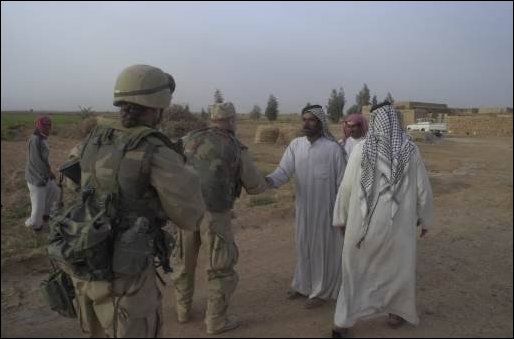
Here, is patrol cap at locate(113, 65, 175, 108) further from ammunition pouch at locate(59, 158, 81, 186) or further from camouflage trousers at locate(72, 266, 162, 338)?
camouflage trousers at locate(72, 266, 162, 338)

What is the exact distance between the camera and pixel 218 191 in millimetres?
4012

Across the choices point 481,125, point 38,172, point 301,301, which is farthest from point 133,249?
point 481,125

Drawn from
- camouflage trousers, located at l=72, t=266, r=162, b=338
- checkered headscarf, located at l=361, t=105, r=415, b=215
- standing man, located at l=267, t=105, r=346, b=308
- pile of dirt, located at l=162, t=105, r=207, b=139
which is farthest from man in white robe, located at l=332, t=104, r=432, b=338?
pile of dirt, located at l=162, t=105, r=207, b=139

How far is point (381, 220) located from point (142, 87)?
2.21 meters

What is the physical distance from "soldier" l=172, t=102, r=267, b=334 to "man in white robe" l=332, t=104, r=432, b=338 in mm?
871

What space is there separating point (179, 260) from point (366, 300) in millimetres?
1618

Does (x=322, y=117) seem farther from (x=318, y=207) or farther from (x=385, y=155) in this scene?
(x=385, y=155)

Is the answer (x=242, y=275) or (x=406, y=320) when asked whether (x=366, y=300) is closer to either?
(x=406, y=320)

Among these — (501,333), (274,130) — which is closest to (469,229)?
(501,333)

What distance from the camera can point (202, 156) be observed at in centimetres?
401

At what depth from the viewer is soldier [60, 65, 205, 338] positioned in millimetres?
2436

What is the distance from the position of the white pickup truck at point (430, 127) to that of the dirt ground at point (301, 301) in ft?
68.4

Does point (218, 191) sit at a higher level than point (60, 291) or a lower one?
higher

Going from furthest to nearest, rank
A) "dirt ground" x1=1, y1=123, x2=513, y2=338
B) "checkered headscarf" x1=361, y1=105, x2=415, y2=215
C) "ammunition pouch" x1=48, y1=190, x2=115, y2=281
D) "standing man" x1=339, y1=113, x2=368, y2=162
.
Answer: "standing man" x1=339, y1=113, x2=368, y2=162, "dirt ground" x1=1, y1=123, x2=513, y2=338, "checkered headscarf" x1=361, y1=105, x2=415, y2=215, "ammunition pouch" x1=48, y1=190, x2=115, y2=281
